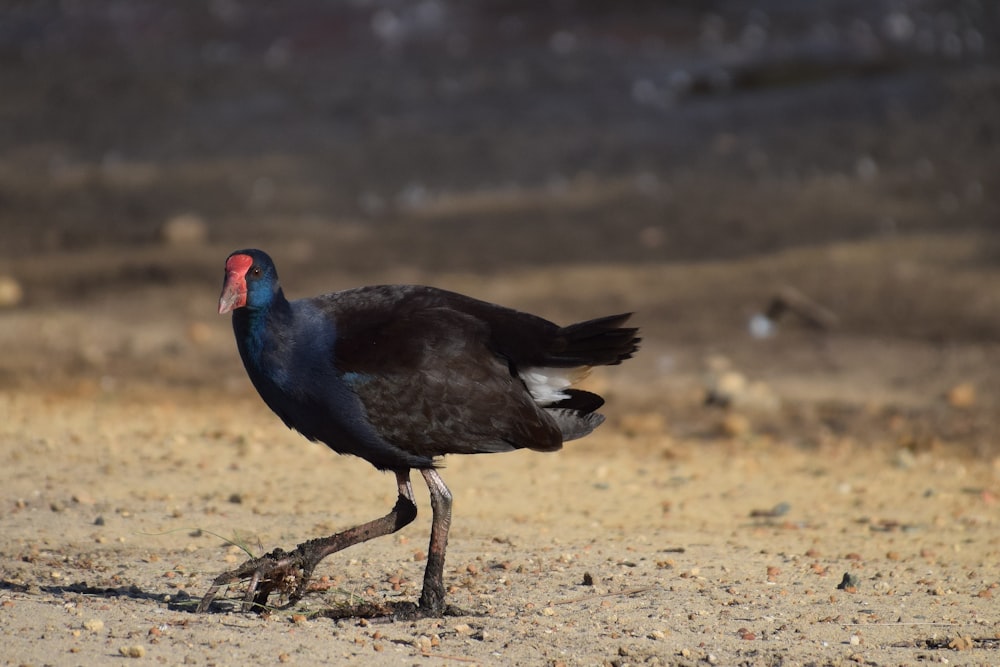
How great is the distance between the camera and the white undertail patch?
5547mm

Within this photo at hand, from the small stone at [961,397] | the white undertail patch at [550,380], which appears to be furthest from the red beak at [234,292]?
the small stone at [961,397]

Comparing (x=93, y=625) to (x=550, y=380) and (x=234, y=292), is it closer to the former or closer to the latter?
(x=234, y=292)

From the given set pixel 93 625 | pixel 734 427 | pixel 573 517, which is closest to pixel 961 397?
pixel 734 427

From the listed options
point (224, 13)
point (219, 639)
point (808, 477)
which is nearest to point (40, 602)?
point (219, 639)

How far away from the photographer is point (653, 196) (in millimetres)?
15055

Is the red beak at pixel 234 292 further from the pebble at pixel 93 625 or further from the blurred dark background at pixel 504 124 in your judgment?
the blurred dark background at pixel 504 124

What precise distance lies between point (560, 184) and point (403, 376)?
1062 cm

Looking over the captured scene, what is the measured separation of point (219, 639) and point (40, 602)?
772 mm

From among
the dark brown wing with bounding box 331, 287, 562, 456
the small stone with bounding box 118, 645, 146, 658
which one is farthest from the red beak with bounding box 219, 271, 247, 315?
the small stone with bounding box 118, 645, 146, 658

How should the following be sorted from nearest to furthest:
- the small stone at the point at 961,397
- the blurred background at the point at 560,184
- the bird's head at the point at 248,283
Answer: the bird's head at the point at 248,283, the small stone at the point at 961,397, the blurred background at the point at 560,184

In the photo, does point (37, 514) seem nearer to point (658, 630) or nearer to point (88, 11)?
point (658, 630)

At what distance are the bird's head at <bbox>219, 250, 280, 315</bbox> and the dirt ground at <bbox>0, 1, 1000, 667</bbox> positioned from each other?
3.75ft

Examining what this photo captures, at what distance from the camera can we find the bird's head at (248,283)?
522 centimetres

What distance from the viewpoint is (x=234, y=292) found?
17.1 feet
